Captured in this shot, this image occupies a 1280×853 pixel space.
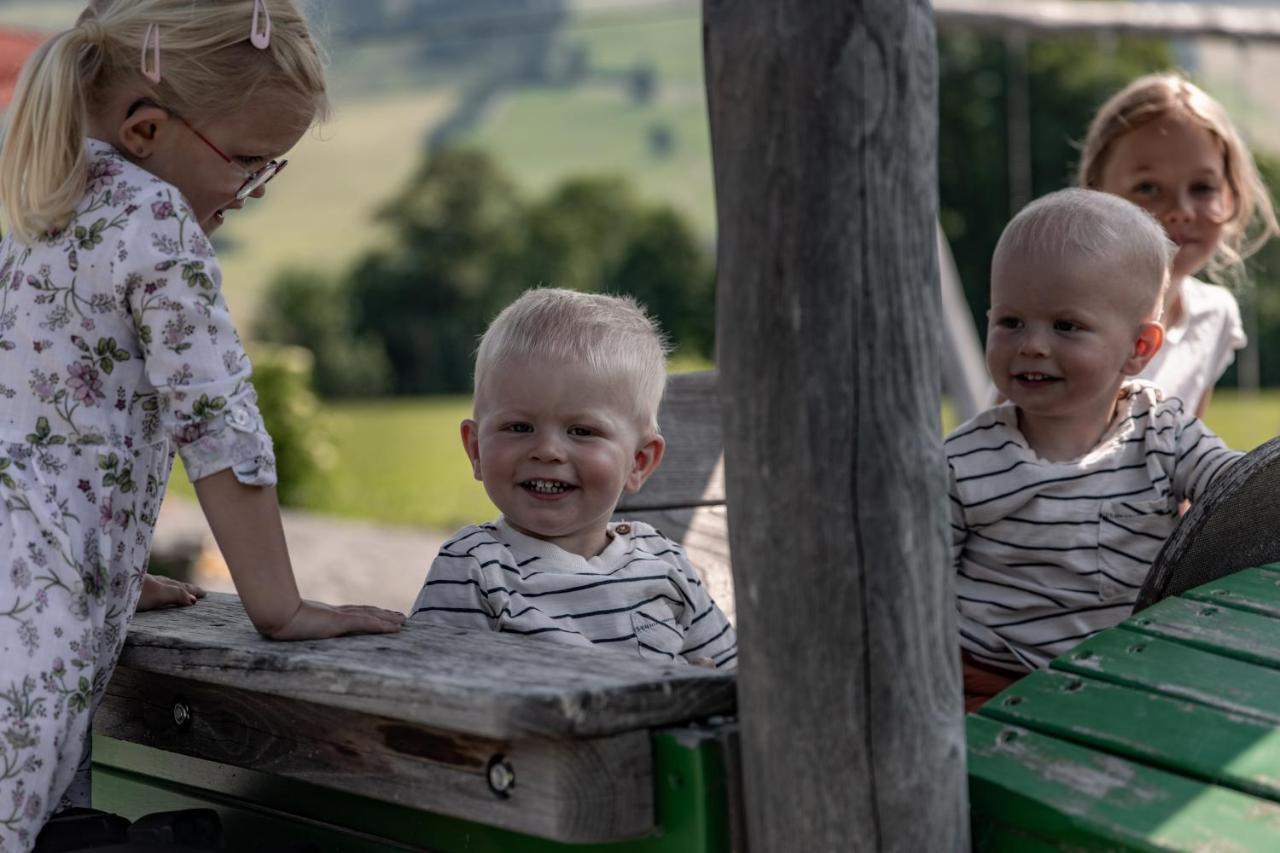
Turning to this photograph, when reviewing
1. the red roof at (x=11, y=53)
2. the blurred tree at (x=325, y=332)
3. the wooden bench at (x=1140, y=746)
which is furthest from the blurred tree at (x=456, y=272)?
the wooden bench at (x=1140, y=746)

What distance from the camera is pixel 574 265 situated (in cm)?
3020

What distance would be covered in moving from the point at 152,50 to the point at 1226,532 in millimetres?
1791

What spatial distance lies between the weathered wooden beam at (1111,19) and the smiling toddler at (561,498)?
14.6 ft

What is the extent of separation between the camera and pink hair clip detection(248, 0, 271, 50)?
2225 millimetres

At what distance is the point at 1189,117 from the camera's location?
3.60 meters

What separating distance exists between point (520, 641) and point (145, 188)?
0.80 meters

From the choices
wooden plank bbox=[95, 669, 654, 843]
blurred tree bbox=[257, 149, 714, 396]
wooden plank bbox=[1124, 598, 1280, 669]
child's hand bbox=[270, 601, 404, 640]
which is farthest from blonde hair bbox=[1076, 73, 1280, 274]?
blurred tree bbox=[257, 149, 714, 396]

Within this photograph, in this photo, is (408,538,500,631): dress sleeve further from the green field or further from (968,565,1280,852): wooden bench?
the green field

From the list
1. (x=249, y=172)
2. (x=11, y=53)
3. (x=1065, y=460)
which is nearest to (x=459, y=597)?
(x=249, y=172)

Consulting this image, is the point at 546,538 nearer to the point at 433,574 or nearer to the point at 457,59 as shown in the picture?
the point at 433,574

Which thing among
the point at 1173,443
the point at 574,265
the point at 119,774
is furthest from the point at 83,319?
the point at 574,265

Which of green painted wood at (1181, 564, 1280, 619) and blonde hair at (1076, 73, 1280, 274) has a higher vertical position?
blonde hair at (1076, 73, 1280, 274)

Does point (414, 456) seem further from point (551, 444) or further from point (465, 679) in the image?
point (465, 679)

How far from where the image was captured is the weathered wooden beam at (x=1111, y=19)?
670cm
